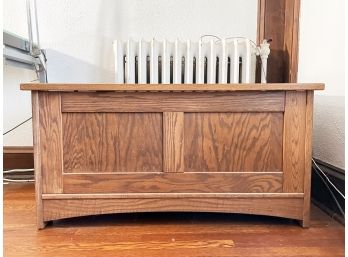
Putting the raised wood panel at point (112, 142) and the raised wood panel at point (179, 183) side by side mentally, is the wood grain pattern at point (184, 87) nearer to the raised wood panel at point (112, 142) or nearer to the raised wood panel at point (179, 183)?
the raised wood panel at point (112, 142)

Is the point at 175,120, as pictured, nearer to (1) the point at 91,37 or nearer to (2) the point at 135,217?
(2) the point at 135,217

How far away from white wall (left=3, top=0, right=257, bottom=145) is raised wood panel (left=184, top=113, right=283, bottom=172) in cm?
74

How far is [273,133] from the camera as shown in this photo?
0.96 meters

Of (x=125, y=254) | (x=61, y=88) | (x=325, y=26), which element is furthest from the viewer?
(x=325, y=26)

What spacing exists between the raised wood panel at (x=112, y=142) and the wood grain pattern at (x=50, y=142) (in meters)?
0.02

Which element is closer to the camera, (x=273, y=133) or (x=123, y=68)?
(x=273, y=133)

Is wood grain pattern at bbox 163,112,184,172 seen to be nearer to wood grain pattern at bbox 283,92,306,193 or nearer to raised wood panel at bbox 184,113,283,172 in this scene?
raised wood panel at bbox 184,113,283,172

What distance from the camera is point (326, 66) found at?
117 cm

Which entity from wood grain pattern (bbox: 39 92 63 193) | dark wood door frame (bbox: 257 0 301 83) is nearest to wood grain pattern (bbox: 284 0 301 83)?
dark wood door frame (bbox: 257 0 301 83)

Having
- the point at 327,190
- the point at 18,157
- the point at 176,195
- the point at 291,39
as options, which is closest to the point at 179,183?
the point at 176,195

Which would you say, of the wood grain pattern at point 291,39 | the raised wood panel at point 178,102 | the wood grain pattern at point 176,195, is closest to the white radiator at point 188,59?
the wood grain pattern at point 291,39

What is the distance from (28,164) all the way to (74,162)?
0.80 meters

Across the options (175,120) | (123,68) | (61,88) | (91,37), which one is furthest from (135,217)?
(91,37)

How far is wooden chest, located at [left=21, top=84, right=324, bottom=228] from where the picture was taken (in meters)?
0.94
